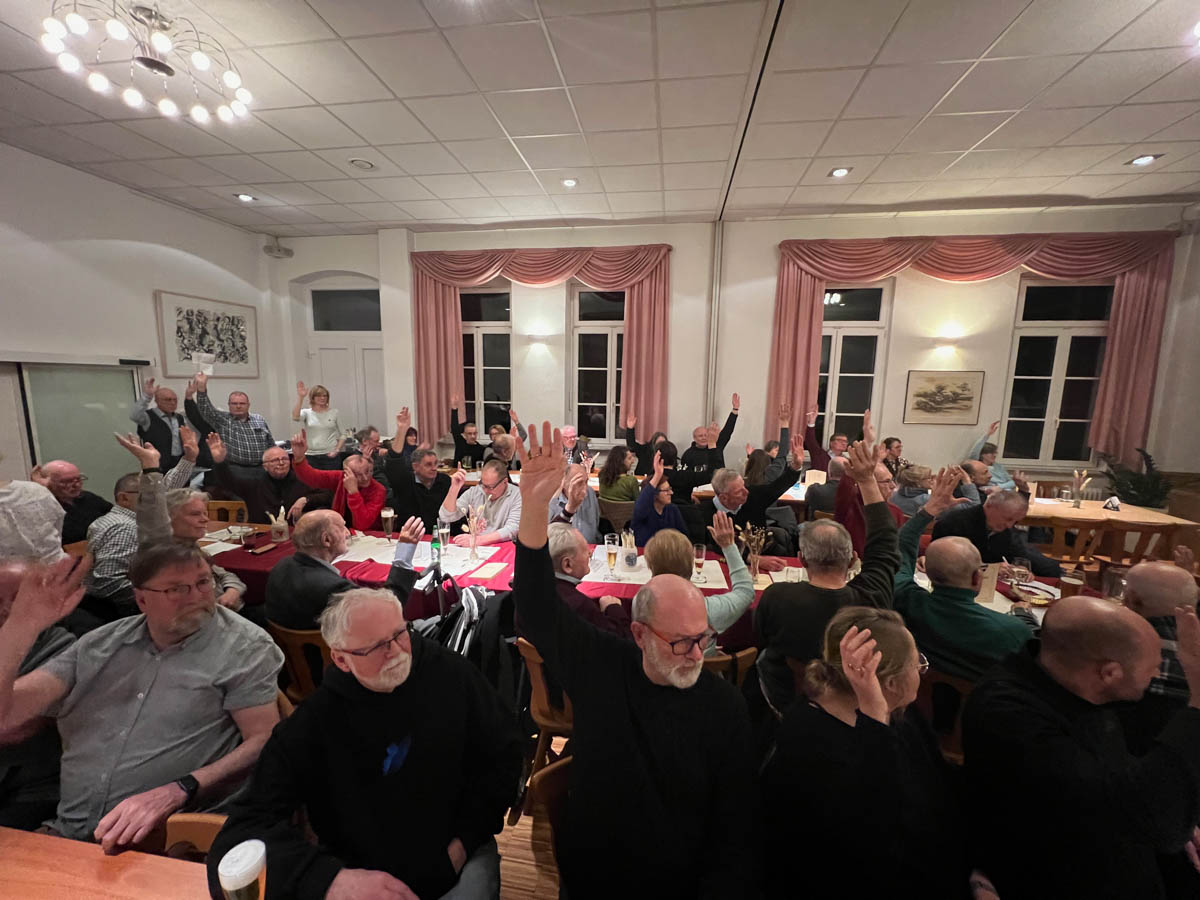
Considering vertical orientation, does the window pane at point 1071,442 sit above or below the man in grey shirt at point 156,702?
above

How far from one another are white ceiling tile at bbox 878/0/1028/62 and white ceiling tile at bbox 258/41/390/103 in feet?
11.0

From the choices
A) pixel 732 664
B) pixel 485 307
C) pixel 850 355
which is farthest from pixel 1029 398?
pixel 485 307

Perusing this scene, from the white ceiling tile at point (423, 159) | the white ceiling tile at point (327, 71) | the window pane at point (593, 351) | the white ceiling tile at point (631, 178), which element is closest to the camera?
the white ceiling tile at point (327, 71)

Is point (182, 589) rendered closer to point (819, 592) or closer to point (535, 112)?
point (819, 592)

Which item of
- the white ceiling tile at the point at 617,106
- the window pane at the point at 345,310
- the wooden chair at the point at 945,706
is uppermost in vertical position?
the white ceiling tile at the point at 617,106

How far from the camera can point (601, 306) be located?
7.04 metres

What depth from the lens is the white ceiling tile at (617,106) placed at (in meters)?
3.34

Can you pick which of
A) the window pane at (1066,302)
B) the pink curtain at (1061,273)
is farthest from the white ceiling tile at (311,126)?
the window pane at (1066,302)

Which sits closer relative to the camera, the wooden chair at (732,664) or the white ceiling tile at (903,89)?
the wooden chair at (732,664)

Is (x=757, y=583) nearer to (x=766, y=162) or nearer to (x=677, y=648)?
(x=677, y=648)

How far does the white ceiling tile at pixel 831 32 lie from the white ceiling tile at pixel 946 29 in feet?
0.30

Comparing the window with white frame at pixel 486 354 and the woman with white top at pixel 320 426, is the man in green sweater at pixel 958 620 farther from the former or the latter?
the window with white frame at pixel 486 354

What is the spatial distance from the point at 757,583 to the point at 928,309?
544 cm

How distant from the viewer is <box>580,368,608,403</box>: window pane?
7145 mm
